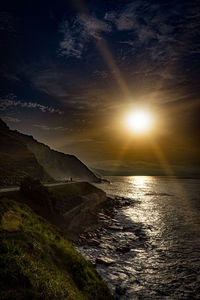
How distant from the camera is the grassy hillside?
685 centimetres

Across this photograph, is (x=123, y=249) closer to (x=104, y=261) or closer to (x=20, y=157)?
(x=104, y=261)

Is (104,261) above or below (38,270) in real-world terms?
below

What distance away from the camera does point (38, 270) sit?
8.05 m

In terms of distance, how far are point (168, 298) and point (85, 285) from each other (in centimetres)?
771

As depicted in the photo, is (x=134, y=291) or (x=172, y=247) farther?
(x=172, y=247)

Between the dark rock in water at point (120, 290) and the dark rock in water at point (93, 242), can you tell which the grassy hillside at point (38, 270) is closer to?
the dark rock in water at point (120, 290)

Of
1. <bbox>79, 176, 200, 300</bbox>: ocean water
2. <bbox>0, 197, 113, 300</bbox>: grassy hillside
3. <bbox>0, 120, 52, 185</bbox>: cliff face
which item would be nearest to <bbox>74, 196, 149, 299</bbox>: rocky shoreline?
<bbox>79, 176, 200, 300</bbox>: ocean water

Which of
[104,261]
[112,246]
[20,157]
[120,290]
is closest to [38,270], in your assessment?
[120,290]

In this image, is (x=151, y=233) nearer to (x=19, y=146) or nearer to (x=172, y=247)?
(x=172, y=247)

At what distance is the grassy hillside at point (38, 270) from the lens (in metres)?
6.85

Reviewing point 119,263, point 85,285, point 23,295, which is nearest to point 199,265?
point 119,263

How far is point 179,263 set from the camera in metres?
18.1

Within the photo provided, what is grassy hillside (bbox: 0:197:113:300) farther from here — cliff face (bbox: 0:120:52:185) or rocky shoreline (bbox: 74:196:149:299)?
cliff face (bbox: 0:120:52:185)

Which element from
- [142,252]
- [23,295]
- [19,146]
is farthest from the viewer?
[19,146]
